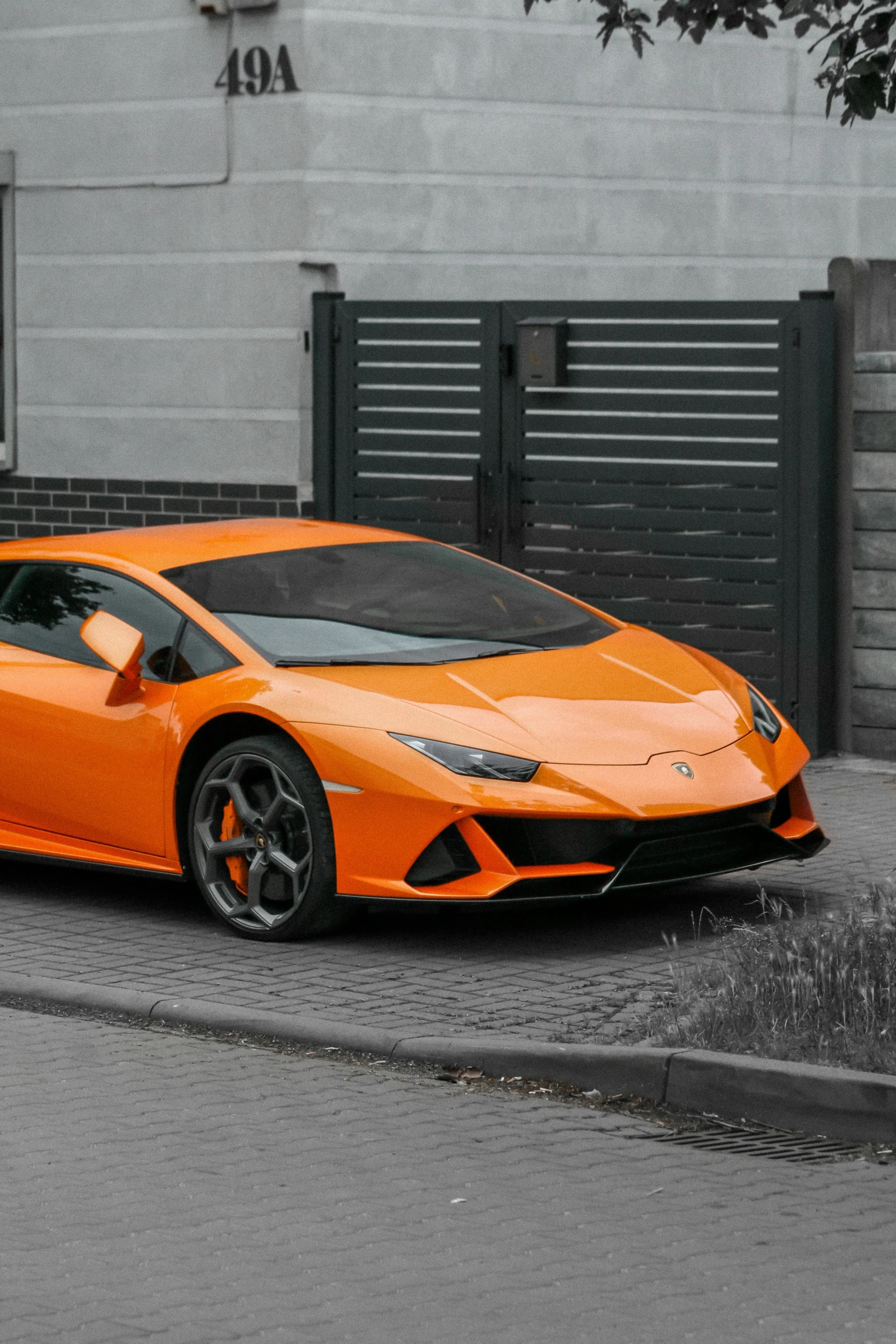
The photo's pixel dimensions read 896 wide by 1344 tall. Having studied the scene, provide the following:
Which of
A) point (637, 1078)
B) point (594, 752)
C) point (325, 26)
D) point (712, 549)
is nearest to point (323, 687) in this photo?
point (594, 752)

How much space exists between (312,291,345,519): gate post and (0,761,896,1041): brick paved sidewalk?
4489 mm

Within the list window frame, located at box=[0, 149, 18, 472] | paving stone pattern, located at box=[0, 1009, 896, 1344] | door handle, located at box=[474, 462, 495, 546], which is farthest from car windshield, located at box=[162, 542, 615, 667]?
window frame, located at box=[0, 149, 18, 472]

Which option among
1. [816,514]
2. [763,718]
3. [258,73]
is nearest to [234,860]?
[763,718]

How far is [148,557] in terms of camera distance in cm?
864

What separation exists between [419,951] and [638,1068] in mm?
1791

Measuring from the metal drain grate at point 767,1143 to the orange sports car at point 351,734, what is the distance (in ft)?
Result: 5.62

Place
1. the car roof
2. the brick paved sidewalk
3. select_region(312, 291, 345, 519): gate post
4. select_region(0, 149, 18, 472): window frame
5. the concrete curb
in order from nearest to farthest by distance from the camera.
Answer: the concrete curb, the brick paved sidewalk, the car roof, select_region(312, 291, 345, 519): gate post, select_region(0, 149, 18, 472): window frame

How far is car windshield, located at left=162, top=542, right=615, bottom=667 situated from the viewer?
818 cm

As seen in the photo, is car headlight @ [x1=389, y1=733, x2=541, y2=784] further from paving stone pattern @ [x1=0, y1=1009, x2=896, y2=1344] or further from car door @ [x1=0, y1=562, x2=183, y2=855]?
paving stone pattern @ [x1=0, y1=1009, x2=896, y2=1344]

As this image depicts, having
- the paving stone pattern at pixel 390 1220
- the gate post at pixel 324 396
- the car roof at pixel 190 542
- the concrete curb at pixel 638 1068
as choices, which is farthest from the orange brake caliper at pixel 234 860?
the gate post at pixel 324 396

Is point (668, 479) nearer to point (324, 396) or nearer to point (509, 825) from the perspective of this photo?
point (324, 396)

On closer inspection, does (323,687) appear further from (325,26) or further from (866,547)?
(325,26)

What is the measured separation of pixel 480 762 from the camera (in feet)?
24.3

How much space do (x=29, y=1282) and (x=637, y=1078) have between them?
1948mm
